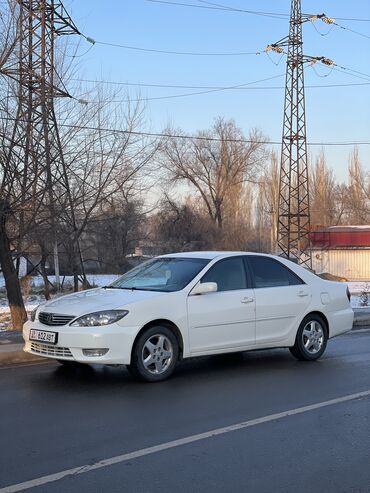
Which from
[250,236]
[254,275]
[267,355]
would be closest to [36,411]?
[254,275]

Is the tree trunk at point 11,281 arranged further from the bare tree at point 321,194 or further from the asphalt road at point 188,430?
the bare tree at point 321,194

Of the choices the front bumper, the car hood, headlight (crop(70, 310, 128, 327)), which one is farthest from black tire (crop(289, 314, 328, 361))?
headlight (crop(70, 310, 128, 327))

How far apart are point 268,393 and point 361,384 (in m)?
1.27

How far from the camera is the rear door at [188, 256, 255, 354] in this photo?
308 inches

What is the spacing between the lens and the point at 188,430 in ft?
18.2

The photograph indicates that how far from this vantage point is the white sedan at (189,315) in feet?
23.7

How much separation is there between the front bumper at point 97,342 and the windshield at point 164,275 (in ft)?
3.05

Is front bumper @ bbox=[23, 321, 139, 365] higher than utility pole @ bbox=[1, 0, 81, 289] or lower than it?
lower

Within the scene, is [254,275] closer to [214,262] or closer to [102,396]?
[214,262]

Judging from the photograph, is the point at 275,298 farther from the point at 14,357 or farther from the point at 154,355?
the point at 14,357

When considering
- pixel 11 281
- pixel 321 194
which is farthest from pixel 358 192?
pixel 11 281

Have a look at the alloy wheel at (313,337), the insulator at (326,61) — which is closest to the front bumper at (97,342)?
the alloy wheel at (313,337)

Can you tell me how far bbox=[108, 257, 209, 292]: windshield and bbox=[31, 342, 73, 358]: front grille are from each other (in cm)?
133

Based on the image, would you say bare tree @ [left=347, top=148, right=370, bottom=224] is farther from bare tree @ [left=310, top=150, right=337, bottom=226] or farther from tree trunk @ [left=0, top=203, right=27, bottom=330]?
tree trunk @ [left=0, top=203, right=27, bottom=330]
